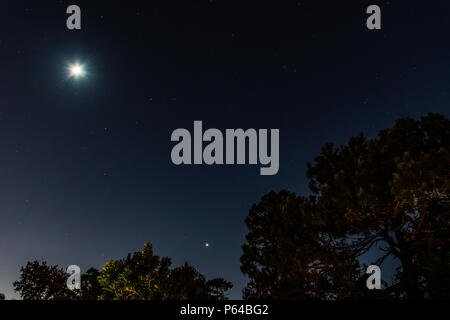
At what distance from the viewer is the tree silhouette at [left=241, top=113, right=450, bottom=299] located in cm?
1008

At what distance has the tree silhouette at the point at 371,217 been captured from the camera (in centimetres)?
1008

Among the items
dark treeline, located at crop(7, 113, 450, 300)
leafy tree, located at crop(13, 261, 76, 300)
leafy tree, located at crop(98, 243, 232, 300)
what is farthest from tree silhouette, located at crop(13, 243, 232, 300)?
leafy tree, located at crop(13, 261, 76, 300)

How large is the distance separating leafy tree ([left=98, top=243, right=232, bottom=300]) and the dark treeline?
22.3 ft

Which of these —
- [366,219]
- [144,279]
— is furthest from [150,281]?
[366,219]

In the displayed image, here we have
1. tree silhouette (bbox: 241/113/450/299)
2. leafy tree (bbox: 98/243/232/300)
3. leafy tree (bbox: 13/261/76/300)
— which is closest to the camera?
tree silhouette (bbox: 241/113/450/299)

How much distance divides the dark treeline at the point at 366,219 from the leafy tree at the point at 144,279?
22.3 feet

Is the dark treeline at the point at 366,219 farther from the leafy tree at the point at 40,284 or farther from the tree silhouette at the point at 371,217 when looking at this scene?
the leafy tree at the point at 40,284

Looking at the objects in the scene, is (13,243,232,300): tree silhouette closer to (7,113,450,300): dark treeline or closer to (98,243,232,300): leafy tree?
(98,243,232,300): leafy tree

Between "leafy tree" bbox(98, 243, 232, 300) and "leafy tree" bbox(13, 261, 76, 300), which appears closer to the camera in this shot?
"leafy tree" bbox(98, 243, 232, 300)

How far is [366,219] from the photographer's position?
11.5 m

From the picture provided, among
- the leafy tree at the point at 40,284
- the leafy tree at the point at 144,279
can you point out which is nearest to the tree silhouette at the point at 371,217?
the leafy tree at the point at 144,279

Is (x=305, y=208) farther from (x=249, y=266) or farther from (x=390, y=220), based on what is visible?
(x=249, y=266)
